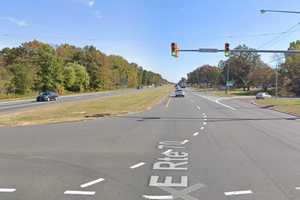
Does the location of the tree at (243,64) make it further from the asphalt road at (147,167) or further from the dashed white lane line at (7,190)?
the dashed white lane line at (7,190)

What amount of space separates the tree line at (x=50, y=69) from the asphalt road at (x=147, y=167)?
6220cm

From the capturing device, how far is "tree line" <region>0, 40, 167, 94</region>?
7369 centimetres

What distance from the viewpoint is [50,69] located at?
85.8m

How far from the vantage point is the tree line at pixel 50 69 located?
73688 mm

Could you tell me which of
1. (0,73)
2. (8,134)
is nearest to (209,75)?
(0,73)

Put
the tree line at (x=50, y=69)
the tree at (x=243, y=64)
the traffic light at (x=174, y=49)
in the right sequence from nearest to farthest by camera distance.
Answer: the traffic light at (x=174, y=49) < the tree line at (x=50, y=69) < the tree at (x=243, y=64)

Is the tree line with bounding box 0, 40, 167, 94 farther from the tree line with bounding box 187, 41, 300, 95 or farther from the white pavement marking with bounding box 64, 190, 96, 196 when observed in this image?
the white pavement marking with bounding box 64, 190, 96, 196

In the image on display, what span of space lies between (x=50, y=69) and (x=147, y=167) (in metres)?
80.6

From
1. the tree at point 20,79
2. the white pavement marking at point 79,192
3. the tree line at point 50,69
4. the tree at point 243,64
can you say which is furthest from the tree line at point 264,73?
the white pavement marking at point 79,192

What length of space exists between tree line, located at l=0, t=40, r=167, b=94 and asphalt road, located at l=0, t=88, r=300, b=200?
62.2 m

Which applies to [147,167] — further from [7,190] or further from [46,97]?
[46,97]

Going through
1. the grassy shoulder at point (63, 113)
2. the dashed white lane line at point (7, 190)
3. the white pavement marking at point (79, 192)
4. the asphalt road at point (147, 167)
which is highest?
the dashed white lane line at point (7, 190)

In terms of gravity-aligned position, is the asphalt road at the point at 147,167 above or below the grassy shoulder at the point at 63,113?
above

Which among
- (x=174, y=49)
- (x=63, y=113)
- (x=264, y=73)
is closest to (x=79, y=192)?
(x=63, y=113)
